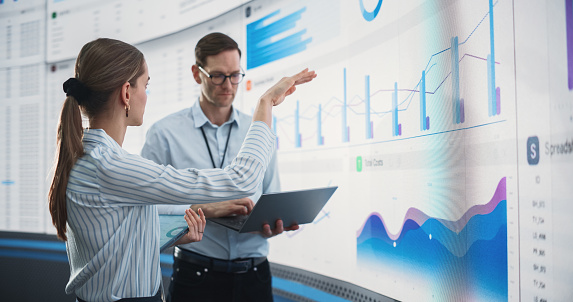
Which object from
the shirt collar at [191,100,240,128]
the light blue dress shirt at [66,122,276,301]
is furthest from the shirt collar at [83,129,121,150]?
the shirt collar at [191,100,240,128]

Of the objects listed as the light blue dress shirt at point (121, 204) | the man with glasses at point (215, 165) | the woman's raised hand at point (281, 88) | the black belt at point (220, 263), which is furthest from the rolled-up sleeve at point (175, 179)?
the black belt at point (220, 263)

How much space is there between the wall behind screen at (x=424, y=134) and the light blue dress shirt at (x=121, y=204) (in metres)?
0.57

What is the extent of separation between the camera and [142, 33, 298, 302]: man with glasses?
1.49 m

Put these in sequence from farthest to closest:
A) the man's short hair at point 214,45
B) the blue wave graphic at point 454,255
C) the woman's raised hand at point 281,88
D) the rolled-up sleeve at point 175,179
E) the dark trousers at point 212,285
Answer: the man's short hair at point 214,45, the dark trousers at point 212,285, the woman's raised hand at point 281,88, the blue wave graphic at point 454,255, the rolled-up sleeve at point 175,179

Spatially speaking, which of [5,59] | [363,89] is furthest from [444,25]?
[5,59]

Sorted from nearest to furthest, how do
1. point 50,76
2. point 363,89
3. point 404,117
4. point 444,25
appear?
point 444,25
point 404,117
point 363,89
point 50,76

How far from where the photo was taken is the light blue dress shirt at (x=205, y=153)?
1.53m

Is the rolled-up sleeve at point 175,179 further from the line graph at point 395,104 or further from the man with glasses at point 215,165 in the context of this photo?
the line graph at point 395,104

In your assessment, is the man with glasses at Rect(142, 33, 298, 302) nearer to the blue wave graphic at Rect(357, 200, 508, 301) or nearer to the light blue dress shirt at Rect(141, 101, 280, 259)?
the light blue dress shirt at Rect(141, 101, 280, 259)

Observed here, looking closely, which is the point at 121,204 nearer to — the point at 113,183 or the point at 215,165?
the point at 113,183

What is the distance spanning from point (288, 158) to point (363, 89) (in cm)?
60

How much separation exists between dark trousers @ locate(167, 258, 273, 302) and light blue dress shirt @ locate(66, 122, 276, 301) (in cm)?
43

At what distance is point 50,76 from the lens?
3207 millimetres

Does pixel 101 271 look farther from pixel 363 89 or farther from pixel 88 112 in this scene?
pixel 363 89
